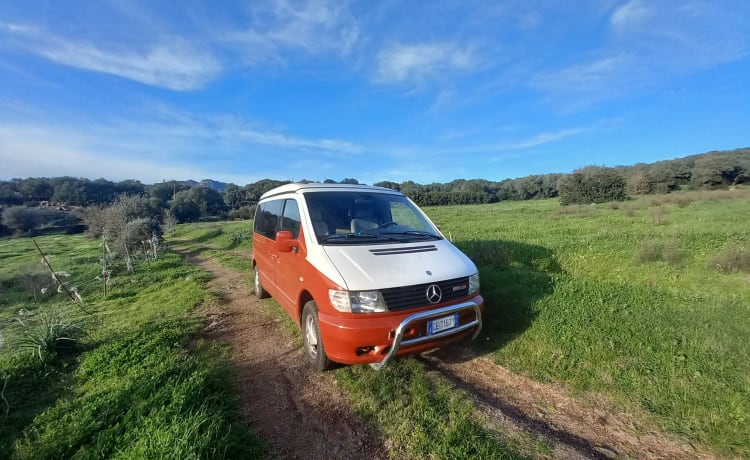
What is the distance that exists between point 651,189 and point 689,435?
5566cm

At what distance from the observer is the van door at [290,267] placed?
12.2 feet

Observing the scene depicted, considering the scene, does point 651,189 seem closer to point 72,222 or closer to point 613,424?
point 613,424

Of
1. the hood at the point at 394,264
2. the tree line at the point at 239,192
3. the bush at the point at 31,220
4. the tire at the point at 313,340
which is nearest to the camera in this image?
the hood at the point at 394,264

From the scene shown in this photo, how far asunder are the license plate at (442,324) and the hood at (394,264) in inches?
15.4

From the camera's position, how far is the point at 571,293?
4543 millimetres

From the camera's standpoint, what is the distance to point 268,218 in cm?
542

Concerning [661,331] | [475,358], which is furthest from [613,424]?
[661,331]

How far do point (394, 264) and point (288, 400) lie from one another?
1.69 m

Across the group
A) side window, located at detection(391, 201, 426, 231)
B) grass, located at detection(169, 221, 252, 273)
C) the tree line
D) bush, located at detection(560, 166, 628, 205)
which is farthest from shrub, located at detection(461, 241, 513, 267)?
bush, located at detection(560, 166, 628, 205)

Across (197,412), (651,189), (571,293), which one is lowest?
(197,412)

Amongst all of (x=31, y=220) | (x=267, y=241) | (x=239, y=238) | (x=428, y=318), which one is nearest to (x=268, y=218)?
(x=267, y=241)

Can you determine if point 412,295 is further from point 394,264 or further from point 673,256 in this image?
point 673,256

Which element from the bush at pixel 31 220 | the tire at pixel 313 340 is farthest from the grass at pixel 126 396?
the bush at pixel 31 220

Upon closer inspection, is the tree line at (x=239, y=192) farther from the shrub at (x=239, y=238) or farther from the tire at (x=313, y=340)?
the tire at (x=313, y=340)
